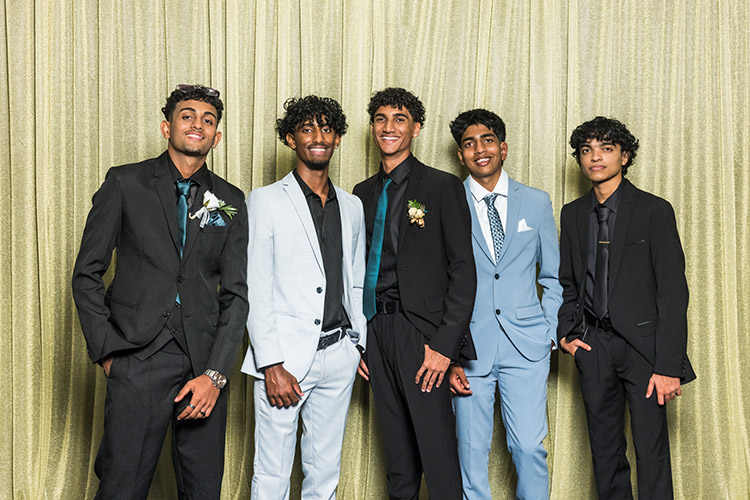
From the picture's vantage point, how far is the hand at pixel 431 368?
2.51 m

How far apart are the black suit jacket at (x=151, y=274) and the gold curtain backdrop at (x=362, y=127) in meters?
1.15

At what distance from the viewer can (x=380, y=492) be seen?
11.4ft

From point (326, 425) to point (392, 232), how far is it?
2.74 ft

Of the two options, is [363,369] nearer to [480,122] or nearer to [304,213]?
[304,213]

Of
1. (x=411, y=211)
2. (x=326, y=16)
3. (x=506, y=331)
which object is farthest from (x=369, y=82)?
(x=506, y=331)

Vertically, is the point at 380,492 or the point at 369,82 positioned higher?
the point at 369,82

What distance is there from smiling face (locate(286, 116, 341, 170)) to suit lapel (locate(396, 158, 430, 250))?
1.17 ft

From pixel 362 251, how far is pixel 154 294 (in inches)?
34.3

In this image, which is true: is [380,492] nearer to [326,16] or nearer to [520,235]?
[520,235]

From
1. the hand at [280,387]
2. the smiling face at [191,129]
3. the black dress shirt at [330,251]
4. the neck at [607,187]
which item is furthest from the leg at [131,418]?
the neck at [607,187]

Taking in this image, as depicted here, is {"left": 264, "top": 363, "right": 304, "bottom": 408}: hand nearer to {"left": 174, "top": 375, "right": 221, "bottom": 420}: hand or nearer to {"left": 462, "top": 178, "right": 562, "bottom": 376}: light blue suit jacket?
{"left": 174, "top": 375, "right": 221, "bottom": 420}: hand

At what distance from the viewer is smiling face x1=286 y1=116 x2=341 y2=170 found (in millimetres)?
2582

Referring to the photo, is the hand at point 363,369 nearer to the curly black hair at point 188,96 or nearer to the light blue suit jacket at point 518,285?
the light blue suit jacket at point 518,285

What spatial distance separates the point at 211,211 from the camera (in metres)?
2.37
